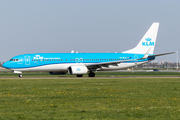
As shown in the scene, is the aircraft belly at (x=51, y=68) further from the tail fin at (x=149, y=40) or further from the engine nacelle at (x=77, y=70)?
the tail fin at (x=149, y=40)

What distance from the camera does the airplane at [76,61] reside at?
162 feet

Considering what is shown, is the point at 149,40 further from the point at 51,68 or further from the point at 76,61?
the point at 51,68

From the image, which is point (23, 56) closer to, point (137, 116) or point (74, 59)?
point (74, 59)

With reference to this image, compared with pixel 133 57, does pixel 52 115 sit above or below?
Answer: below

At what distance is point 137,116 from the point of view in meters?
12.6

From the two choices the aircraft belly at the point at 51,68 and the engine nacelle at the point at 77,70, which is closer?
the engine nacelle at the point at 77,70

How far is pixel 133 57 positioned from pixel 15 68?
22.0m

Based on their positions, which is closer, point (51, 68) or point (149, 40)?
point (51, 68)

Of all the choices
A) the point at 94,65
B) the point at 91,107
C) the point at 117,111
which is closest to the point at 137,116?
the point at 117,111

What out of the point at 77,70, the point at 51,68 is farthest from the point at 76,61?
the point at 51,68

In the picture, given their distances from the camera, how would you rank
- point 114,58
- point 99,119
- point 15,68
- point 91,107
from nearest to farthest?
point 99,119, point 91,107, point 15,68, point 114,58

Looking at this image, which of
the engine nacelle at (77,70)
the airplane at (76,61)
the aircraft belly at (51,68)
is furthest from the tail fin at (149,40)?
the aircraft belly at (51,68)

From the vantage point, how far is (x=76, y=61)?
51.8m

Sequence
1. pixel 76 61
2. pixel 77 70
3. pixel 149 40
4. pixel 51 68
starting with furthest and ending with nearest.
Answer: pixel 149 40, pixel 76 61, pixel 51 68, pixel 77 70
